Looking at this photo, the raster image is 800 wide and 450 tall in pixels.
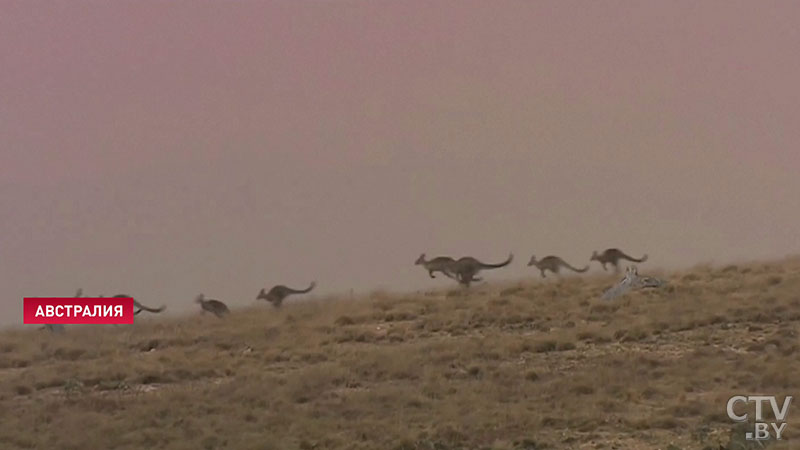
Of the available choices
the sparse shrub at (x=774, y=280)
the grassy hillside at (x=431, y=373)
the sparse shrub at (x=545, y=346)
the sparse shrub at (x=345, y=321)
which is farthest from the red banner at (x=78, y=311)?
the sparse shrub at (x=774, y=280)

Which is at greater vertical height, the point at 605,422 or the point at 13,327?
the point at 13,327

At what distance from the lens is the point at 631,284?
19828mm

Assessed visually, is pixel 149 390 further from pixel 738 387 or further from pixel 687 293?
pixel 687 293

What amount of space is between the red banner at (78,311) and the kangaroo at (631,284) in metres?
11.4

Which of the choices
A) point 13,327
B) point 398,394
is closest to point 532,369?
point 398,394

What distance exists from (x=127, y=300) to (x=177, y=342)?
20.5ft

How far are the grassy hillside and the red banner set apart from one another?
709mm

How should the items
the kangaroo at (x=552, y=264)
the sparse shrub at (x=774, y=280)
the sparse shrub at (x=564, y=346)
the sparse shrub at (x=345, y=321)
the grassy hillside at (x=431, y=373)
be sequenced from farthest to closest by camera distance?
1. the kangaroo at (x=552, y=264)
2. the sparse shrub at (x=774, y=280)
3. the sparse shrub at (x=345, y=321)
4. the sparse shrub at (x=564, y=346)
5. the grassy hillside at (x=431, y=373)

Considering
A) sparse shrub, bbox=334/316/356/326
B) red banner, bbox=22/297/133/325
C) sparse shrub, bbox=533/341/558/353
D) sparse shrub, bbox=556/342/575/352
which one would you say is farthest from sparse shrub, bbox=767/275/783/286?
red banner, bbox=22/297/133/325

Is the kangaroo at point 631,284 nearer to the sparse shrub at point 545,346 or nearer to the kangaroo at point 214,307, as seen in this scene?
the sparse shrub at point 545,346

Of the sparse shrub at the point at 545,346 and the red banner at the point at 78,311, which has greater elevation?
→ the red banner at the point at 78,311

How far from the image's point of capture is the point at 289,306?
2302cm

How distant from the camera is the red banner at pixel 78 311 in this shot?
21.1 meters

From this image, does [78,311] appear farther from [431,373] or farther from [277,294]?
[431,373]
